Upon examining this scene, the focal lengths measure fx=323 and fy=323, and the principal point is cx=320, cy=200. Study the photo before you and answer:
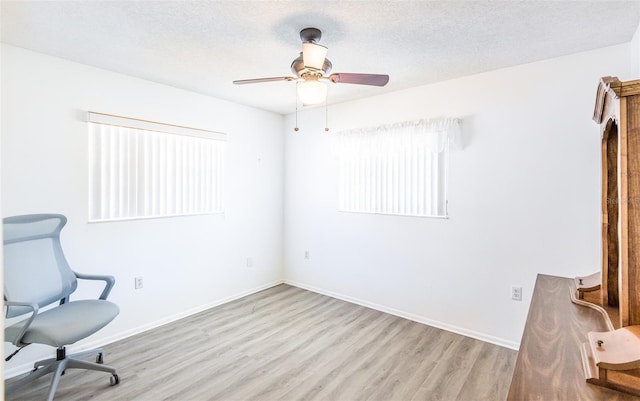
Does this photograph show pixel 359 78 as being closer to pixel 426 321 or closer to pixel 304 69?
pixel 304 69

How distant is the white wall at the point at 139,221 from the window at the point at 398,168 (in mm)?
1197

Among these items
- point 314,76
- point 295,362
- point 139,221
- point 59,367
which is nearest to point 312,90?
point 314,76

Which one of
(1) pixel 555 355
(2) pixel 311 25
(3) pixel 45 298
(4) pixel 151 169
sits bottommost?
(3) pixel 45 298

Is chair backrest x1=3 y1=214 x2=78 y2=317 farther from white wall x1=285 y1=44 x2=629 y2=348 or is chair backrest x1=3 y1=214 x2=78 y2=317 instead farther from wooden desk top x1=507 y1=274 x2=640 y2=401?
wooden desk top x1=507 y1=274 x2=640 y2=401

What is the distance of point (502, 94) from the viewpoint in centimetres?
283

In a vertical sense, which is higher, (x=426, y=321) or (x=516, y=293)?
(x=516, y=293)

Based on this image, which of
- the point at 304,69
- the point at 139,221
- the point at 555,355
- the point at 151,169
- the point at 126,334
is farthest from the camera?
the point at 151,169

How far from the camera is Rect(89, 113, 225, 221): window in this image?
9.47ft

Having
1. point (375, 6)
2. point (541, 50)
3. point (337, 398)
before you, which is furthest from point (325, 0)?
point (337, 398)

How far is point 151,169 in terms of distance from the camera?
325 centimetres

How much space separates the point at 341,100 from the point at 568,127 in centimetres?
224

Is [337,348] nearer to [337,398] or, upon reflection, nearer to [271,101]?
[337,398]

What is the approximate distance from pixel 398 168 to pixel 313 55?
188 cm

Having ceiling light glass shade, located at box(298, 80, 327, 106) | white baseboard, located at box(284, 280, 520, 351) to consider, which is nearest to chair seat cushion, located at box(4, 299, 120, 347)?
ceiling light glass shade, located at box(298, 80, 327, 106)
